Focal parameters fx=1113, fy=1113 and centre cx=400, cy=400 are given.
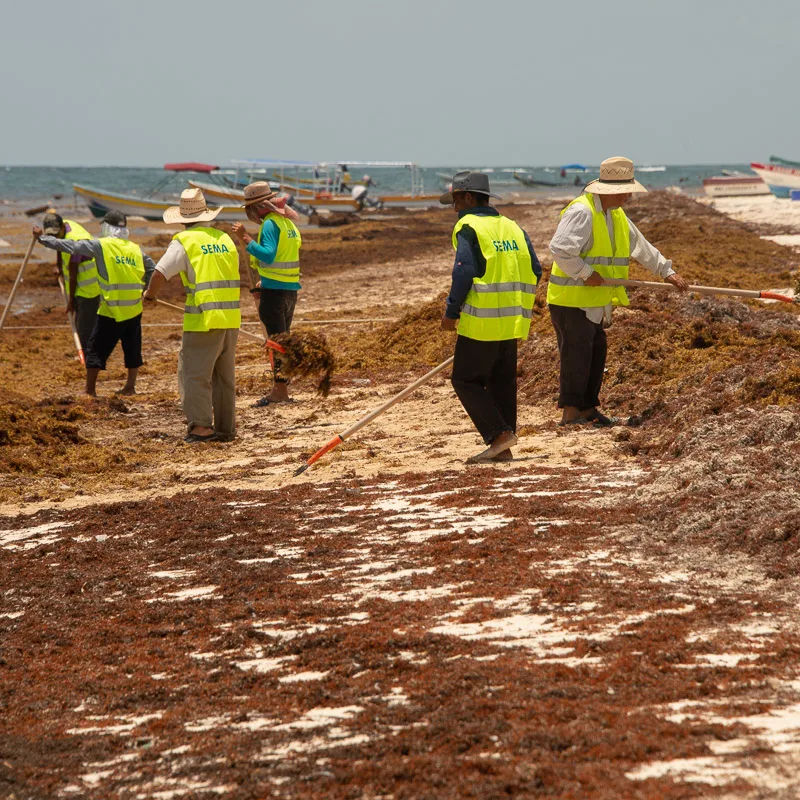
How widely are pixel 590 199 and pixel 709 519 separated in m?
3.26

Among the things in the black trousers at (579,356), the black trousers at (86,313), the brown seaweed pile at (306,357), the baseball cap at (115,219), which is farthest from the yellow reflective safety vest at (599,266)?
the black trousers at (86,313)

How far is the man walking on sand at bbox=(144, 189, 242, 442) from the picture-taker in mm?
8406

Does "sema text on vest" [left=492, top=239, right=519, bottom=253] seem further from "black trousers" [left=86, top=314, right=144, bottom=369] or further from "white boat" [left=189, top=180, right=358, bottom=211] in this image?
"white boat" [left=189, top=180, right=358, bottom=211]

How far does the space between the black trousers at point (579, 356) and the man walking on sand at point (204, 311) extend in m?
2.43

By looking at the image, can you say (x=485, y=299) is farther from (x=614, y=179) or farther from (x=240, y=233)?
(x=240, y=233)

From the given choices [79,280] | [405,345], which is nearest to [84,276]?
[79,280]

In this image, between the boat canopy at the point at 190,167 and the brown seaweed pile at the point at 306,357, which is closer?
the brown seaweed pile at the point at 306,357

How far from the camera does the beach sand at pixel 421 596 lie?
11.0 feet

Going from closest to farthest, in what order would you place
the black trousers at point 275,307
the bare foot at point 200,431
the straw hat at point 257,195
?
the bare foot at point 200,431, the straw hat at point 257,195, the black trousers at point 275,307

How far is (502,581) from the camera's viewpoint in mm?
4844

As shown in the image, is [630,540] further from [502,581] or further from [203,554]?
[203,554]

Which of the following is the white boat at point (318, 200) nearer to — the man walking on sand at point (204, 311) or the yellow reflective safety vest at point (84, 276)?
the yellow reflective safety vest at point (84, 276)

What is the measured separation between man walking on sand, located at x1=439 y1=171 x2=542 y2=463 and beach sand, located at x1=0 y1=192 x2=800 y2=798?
0.45 metres

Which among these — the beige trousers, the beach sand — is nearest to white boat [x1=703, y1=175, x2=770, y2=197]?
the beach sand
